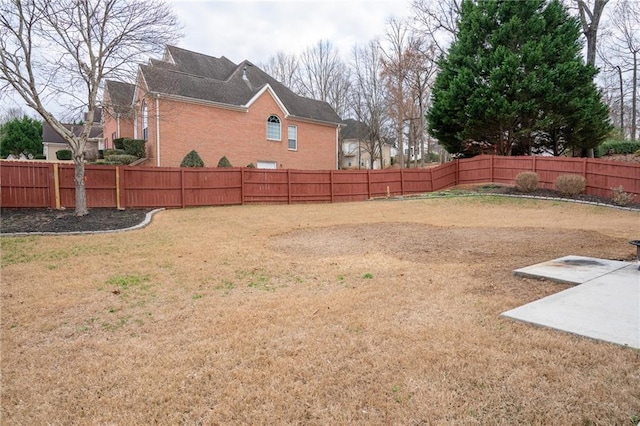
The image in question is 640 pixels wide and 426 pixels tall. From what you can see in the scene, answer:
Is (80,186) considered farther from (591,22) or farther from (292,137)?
(591,22)

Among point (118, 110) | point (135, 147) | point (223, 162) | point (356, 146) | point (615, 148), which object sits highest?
point (356, 146)

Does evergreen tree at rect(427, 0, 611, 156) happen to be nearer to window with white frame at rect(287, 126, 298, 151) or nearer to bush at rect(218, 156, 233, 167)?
window with white frame at rect(287, 126, 298, 151)

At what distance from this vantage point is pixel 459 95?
21.2 m

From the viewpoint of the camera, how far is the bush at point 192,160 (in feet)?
66.4

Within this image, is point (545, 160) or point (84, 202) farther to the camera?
point (545, 160)

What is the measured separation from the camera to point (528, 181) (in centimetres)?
1758

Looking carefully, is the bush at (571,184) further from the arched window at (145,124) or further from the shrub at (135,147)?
the shrub at (135,147)

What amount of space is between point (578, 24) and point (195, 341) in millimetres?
25505

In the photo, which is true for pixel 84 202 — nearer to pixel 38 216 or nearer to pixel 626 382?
pixel 38 216

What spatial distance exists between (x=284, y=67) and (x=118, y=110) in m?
31.8

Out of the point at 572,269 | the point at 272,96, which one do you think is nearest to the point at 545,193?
the point at 572,269

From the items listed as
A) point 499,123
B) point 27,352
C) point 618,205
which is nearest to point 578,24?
point 499,123

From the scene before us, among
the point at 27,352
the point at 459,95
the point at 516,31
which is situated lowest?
the point at 27,352

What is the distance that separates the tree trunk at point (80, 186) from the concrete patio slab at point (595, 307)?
13.1 metres
